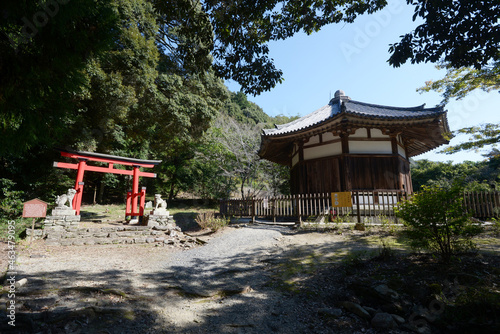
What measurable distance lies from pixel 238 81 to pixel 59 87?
4006 mm

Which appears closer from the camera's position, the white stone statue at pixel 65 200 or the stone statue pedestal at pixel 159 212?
the white stone statue at pixel 65 200

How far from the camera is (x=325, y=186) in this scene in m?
10.4

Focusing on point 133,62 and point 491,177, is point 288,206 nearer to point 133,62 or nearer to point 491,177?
point 133,62

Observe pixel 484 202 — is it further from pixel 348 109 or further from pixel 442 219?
pixel 348 109

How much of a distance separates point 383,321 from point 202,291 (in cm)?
283

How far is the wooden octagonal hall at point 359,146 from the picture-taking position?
29.3 feet

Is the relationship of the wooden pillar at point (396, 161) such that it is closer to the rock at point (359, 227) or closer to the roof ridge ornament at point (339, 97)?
the rock at point (359, 227)

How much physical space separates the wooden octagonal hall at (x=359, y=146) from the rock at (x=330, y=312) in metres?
7.11

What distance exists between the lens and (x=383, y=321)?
2779 millimetres

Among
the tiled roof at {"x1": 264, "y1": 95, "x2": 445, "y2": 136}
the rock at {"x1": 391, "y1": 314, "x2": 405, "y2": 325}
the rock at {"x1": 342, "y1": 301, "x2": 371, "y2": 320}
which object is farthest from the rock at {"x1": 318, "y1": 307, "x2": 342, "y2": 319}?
the tiled roof at {"x1": 264, "y1": 95, "x2": 445, "y2": 136}

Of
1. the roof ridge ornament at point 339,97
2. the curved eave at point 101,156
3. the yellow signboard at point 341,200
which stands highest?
the roof ridge ornament at point 339,97

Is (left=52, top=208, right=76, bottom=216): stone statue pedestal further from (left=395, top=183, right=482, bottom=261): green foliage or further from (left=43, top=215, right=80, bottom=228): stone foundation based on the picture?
(left=395, top=183, right=482, bottom=261): green foliage

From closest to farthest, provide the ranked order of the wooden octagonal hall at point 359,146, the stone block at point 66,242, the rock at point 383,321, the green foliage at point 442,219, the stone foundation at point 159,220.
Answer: the rock at point 383,321, the green foliage at point 442,219, the stone block at point 66,242, the wooden octagonal hall at point 359,146, the stone foundation at point 159,220

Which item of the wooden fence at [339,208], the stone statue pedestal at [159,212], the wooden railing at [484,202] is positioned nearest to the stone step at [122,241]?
the stone statue pedestal at [159,212]
